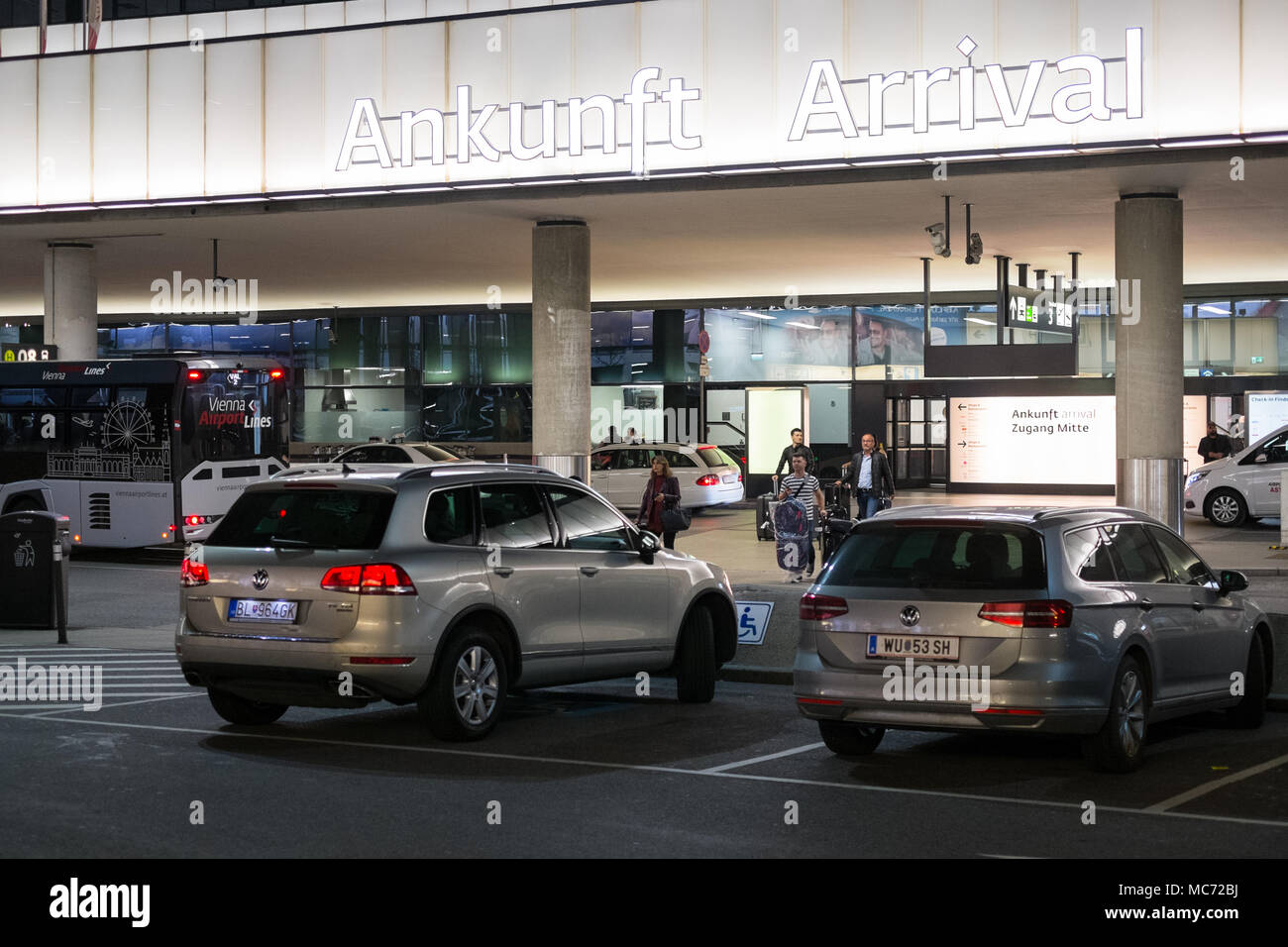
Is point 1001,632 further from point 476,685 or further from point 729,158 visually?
point 729,158

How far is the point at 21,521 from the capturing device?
1573cm

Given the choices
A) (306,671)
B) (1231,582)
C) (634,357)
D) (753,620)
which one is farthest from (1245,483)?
(306,671)

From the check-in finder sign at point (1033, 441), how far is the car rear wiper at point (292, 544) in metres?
25.5

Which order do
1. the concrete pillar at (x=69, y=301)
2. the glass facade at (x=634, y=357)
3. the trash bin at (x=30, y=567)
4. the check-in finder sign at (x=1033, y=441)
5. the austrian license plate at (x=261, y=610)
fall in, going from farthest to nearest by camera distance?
1. the glass facade at (x=634, y=357)
2. the check-in finder sign at (x=1033, y=441)
3. the concrete pillar at (x=69, y=301)
4. the trash bin at (x=30, y=567)
5. the austrian license plate at (x=261, y=610)

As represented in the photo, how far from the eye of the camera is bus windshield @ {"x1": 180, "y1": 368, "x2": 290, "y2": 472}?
23922 millimetres

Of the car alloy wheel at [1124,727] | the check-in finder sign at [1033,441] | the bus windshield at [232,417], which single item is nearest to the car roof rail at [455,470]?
the car alloy wheel at [1124,727]

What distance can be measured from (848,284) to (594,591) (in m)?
23.3

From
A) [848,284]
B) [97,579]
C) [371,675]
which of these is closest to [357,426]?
[848,284]

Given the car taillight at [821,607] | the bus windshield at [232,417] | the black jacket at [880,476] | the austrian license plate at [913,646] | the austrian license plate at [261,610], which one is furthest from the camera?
the bus windshield at [232,417]

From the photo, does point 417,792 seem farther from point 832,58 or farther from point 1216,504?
point 1216,504

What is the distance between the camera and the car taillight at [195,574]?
9781 millimetres

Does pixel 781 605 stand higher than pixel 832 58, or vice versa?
pixel 832 58

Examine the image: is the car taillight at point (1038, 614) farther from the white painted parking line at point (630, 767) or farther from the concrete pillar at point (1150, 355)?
the concrete pillar at point (1150, 355)

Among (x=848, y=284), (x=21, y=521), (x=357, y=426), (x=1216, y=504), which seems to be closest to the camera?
(x=21, y=521)
